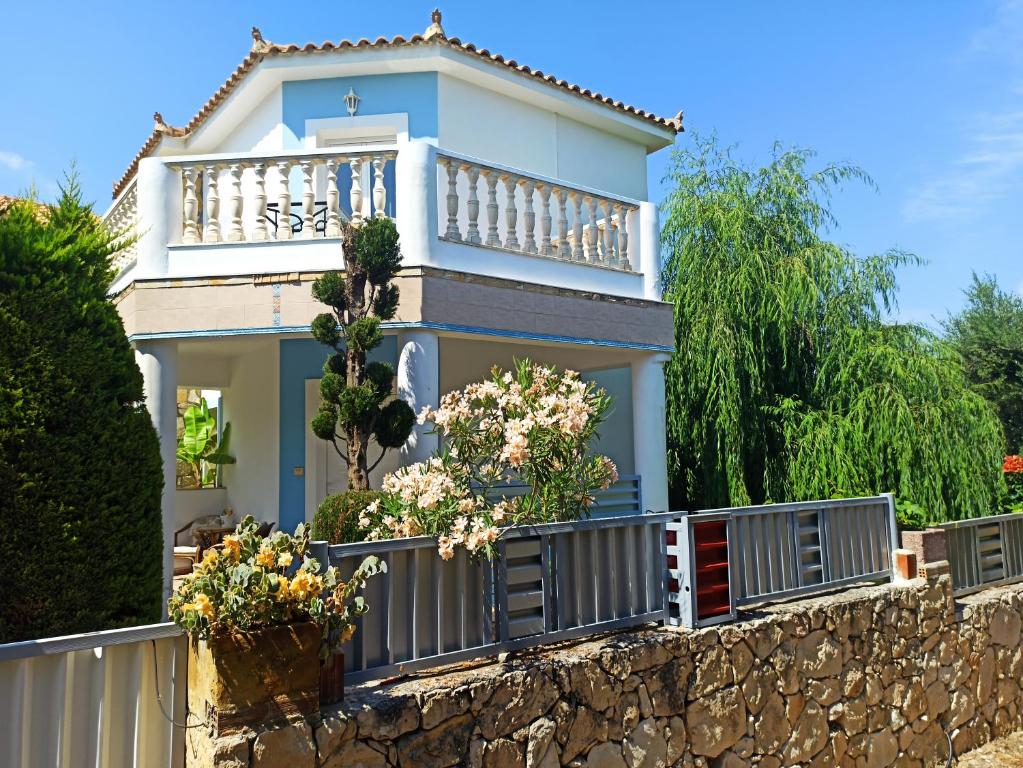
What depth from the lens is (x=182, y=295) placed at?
811 centimetres

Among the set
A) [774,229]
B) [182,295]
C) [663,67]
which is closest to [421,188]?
[182,295]

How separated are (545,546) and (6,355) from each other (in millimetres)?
3741

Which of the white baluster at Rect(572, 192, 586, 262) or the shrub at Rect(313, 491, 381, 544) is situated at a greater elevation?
the white baluster at Rect(572, 192, 586, 262)

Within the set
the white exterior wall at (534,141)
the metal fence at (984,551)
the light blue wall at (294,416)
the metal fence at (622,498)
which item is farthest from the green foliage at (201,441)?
the metal fence at (984,551)

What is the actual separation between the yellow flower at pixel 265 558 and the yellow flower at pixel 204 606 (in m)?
0.32

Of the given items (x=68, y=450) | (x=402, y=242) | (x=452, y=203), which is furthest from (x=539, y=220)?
(x=68, y=450)

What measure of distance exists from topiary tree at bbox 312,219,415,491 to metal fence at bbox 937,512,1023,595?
6.21 meters

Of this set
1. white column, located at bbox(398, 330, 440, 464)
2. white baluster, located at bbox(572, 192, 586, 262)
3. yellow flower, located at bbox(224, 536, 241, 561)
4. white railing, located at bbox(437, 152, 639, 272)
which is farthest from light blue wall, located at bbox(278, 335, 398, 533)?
yellow flower, located at bbox(224, 536, 241, 561)

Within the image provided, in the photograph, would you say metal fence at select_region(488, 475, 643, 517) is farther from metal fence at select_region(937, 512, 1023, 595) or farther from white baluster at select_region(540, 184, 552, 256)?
metal fence at select_region(937, 512, 1023, 595)

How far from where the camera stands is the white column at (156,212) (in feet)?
26.6

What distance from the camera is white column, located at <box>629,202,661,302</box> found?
982 centimetres

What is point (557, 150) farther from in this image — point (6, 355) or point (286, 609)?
point (286, 609)

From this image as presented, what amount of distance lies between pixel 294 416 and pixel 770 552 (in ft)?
22.1

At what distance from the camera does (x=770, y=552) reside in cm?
674
